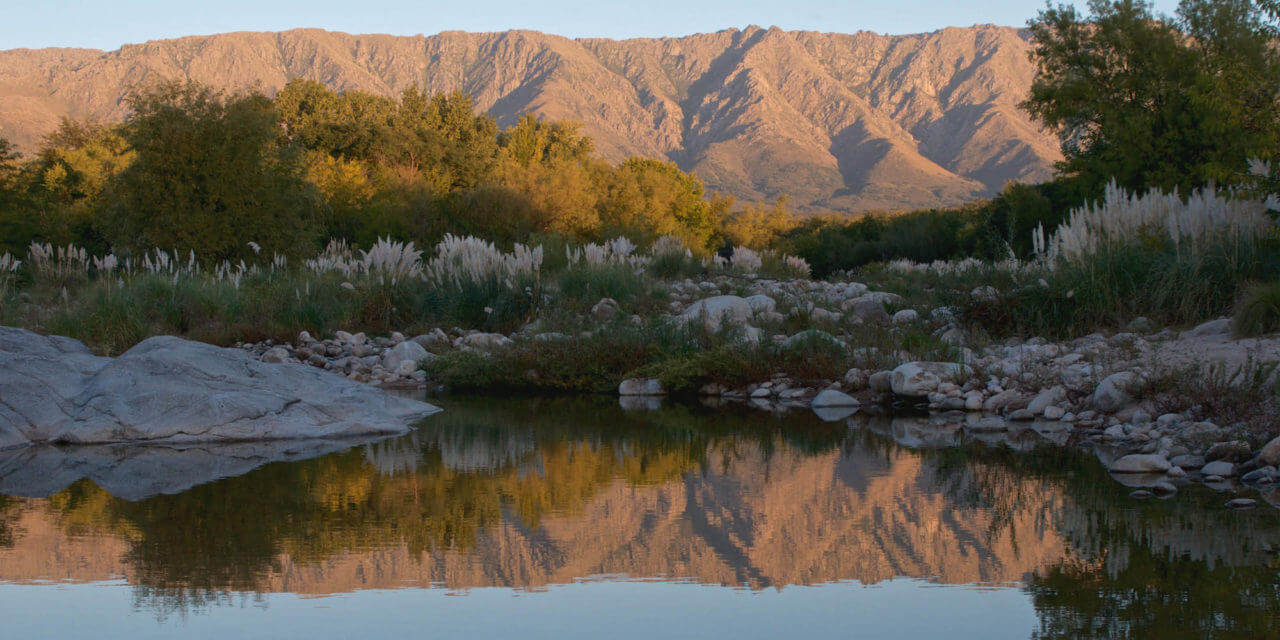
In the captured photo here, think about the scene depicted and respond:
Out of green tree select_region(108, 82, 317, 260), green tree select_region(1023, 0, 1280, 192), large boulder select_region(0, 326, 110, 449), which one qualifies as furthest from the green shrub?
green tree select_region(108, 82, 317, 260)

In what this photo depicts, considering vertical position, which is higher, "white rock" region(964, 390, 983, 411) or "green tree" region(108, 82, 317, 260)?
"green tree" region(108, 82, 317, 260)

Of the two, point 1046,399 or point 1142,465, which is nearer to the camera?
point 1142,465

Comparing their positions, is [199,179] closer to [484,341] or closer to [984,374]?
[484,341]

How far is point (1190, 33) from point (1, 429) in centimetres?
2654

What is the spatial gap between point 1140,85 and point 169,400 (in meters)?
23.9

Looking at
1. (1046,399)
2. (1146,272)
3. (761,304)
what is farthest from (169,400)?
(1146,272)

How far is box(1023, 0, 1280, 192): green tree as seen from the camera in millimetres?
22422

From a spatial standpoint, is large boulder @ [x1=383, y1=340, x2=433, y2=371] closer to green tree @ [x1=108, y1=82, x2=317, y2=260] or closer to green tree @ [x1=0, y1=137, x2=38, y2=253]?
green tree @ [x1=108, y1=82, x2=317, y2=260]

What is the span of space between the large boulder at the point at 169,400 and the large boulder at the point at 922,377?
14.0 feet

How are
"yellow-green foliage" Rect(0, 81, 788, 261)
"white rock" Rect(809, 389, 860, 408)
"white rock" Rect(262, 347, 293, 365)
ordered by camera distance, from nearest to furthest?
"white rock" Rect(809, 389, 860, 408) < "white rock" Rect(262, 347, 293, 365) < "yellow-green foliage" Rect(0, 81, 788, 261)

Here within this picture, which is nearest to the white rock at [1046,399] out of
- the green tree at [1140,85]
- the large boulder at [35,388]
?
the large boulder at [35,388]

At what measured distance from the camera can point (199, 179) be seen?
71.0 feet

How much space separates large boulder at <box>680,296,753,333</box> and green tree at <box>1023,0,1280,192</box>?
1171cm

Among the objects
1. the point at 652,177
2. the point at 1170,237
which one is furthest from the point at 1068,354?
the point at 652,177
